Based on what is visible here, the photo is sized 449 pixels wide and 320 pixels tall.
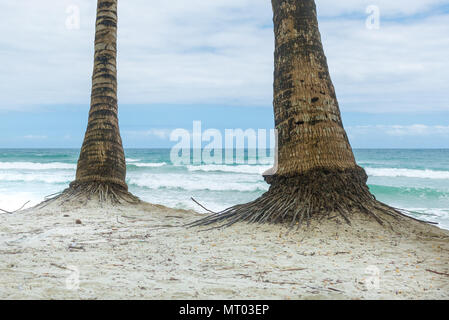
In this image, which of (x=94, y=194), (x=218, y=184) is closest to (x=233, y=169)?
(x=218, y=184)

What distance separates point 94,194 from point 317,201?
483cm

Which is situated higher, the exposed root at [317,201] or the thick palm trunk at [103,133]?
the thick palm trunk at [103,133]

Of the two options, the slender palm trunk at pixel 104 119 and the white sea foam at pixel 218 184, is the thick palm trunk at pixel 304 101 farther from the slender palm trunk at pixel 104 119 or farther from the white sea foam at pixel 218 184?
the white sea foam at pixel 218 184

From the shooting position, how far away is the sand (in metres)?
3.41

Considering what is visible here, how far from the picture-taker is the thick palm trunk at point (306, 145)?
5719 mm

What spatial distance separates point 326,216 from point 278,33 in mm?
2736

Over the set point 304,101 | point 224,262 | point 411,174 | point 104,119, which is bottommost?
point 224,262

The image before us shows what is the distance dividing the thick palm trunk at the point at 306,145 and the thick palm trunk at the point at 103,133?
3.50 m

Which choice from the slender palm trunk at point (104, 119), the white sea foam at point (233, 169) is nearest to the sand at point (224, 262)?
the slender palm trunk at point (104, 119)

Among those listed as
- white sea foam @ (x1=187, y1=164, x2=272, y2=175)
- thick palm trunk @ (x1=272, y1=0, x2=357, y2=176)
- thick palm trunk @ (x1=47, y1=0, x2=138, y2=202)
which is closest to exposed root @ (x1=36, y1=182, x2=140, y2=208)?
thick palm trunk @ (x1=47, y1=0, x2=138, y2=202)

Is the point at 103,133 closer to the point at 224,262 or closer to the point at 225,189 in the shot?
the point at 224,262

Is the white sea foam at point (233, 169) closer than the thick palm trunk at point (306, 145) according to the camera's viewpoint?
No

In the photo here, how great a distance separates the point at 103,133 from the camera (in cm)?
903
